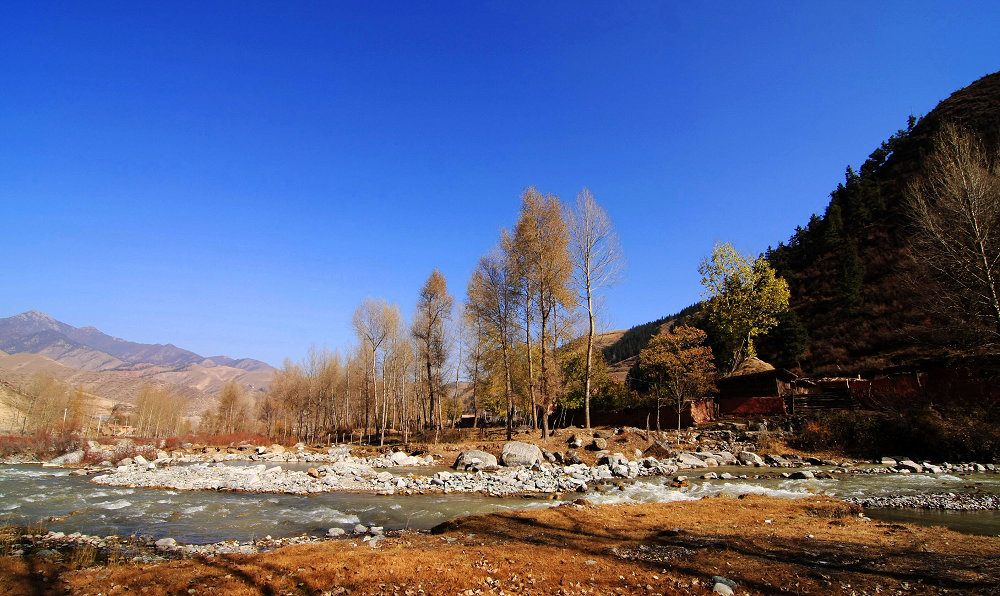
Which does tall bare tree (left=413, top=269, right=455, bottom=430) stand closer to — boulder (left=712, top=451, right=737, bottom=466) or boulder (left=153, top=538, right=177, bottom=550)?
boulder (left=712, top=451, right=737, bottom=466)

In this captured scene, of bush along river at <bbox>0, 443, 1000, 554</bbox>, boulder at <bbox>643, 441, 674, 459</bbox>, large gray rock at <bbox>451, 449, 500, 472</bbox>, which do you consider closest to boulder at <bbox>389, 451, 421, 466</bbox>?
bush along river at <bbox>0, 443, 1000, 554</bbox>

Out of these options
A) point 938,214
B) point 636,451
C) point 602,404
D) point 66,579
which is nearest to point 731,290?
point 602,404

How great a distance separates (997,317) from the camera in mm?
16453

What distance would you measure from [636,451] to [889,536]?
1596 centimetres

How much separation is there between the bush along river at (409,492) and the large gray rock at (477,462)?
0.08 meters

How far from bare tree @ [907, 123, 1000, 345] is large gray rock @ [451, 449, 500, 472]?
797 inches

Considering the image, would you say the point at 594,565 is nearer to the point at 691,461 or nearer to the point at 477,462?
the point at 477,462

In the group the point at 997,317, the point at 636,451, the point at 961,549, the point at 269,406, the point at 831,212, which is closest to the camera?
the point at 961,549

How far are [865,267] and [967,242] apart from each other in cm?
5033

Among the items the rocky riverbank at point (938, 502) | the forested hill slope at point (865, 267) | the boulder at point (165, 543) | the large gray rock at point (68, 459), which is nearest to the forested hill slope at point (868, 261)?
the forested hill slope at point (865, 267)

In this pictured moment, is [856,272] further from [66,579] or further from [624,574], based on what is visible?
[66,579]

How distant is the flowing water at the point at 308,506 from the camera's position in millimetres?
10672

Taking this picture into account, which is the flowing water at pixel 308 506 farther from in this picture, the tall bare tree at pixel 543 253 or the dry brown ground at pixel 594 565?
the tall bare tree at pixel 543 253

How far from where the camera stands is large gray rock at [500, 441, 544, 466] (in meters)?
21.5
